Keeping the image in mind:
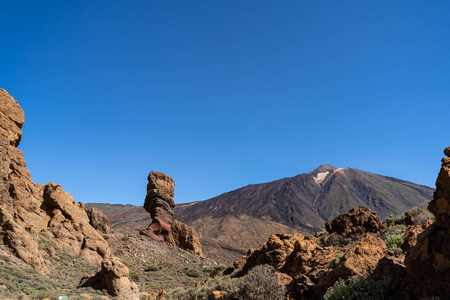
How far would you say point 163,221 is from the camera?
133 ft

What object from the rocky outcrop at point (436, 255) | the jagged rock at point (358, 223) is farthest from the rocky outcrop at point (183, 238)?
the rocky outcrop at point (436, 255)

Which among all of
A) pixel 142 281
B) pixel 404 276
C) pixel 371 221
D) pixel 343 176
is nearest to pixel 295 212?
pixel 343 176

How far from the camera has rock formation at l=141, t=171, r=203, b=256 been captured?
3953 cm

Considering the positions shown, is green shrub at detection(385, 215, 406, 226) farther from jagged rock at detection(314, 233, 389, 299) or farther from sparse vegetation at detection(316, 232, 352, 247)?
jagged rock at detection(314, 233, 389, 299)

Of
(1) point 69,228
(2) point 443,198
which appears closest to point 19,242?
(1) point 69,228

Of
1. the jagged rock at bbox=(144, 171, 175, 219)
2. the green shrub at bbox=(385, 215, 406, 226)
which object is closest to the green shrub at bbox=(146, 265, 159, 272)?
the jagged rock at bbox=(144, 171, 175, 219)

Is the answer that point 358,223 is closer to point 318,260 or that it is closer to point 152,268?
point 318,260

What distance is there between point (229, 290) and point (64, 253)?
52.5ft

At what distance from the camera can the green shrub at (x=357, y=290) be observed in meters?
5.28

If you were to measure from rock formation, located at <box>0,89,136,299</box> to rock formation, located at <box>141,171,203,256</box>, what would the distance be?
14010 mm

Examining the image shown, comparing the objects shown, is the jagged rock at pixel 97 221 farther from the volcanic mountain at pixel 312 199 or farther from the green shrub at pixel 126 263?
the volcanic mountain at pixel 312 199

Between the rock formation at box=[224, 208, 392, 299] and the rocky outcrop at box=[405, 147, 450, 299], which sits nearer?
the rocky outcrop at box=[405, 147, 450, 299]

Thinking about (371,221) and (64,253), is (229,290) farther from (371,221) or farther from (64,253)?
(64,253)

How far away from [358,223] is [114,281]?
11.2 metres
